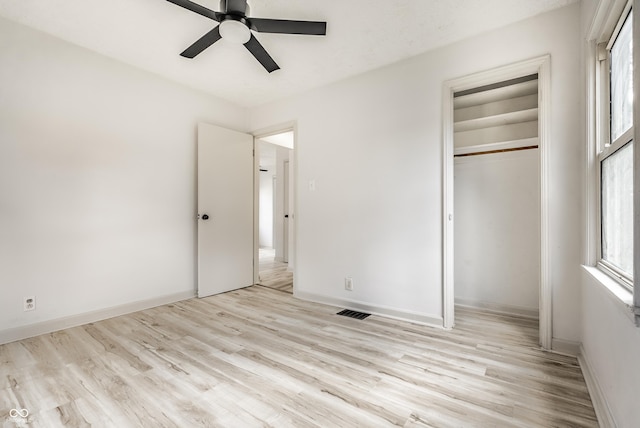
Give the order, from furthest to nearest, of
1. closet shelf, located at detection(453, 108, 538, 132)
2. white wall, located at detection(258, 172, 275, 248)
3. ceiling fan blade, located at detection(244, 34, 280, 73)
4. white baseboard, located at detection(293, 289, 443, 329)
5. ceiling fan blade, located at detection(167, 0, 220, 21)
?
white wall, located at detection(258, 172, 275, 248) < closet shelf, located at detection(453, 108, 538, 132) < white baseboard, located at detection(293, 289, 443, 329) < ceiling fan blade, located at detection(244, 34, 280, 73) < ceiling fan blade, located at detection(167, 0, 220, 21)

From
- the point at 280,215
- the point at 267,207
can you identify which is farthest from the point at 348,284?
the point at 267,207

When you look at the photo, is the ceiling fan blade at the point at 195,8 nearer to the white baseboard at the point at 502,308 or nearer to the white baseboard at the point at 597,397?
the white baseboard at the point at 597,397

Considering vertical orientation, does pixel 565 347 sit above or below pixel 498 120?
below

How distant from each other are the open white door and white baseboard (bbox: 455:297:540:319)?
2750 mm

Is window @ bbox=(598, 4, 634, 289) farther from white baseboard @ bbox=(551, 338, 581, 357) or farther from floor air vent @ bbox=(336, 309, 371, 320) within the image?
floor air vent @ bbox=(336, 309, 371, 320)

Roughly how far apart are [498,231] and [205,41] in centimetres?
317

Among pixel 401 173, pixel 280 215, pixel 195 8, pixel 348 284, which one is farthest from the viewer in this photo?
pixel 280 215

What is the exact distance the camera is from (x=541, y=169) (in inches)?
86.3

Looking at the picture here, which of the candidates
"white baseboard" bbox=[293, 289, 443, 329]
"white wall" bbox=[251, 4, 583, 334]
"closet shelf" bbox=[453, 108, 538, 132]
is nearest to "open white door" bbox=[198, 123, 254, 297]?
"white wall" bbox=[251, 4, 583, 334]

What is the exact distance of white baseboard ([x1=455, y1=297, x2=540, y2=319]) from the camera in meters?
2.85

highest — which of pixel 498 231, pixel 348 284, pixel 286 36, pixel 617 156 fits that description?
pixel 286 36

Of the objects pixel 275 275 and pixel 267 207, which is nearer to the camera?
pixel 275 275

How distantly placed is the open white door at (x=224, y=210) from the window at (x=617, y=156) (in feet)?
11.6

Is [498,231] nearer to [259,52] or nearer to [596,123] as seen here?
[596,123]
